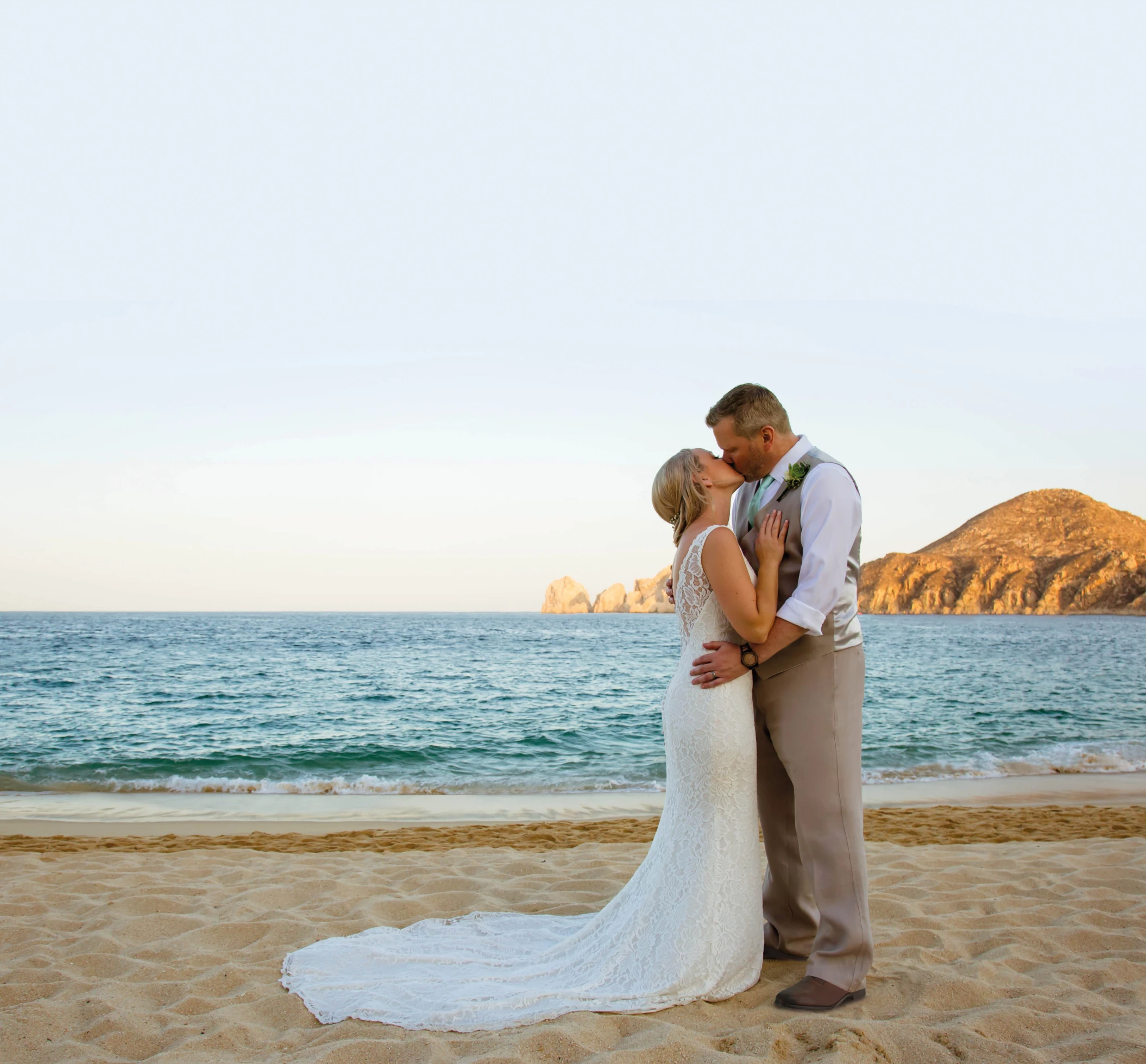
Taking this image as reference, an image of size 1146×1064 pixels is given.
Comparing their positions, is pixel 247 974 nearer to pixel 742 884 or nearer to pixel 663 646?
pixel 742 884

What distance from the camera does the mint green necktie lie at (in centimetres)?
359

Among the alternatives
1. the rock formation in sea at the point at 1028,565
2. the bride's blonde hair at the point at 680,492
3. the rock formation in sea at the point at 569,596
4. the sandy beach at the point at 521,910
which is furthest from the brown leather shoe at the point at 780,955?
the rock formation in sea at the point at 569,596

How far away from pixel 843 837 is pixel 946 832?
173 inches

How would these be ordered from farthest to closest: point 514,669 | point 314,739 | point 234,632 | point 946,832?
point 234,632 < point 514,669 < point 314,739 < point 946,832

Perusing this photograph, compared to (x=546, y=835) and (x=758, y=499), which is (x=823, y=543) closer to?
(x=758, y=499)

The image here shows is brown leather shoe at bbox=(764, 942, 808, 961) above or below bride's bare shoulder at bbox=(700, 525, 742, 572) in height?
below

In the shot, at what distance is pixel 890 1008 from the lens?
3.14 m

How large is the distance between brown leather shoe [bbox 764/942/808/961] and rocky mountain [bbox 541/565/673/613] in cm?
13799

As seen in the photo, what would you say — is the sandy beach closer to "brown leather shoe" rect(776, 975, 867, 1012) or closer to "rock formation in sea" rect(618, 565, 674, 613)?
"brown leather shoe" rect(776, 975, 867, 1012)

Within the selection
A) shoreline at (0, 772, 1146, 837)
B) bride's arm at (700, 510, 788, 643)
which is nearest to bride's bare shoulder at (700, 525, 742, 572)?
bride's arm at (700, 510, 788, 643)

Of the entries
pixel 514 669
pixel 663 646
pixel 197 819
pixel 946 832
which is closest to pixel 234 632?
pixel 663 646

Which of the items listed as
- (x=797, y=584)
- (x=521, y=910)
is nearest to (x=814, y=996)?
(x=797, y=584)

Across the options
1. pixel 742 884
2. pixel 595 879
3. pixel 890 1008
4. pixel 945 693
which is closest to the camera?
pixel 890 1008

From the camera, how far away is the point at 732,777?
338cm
